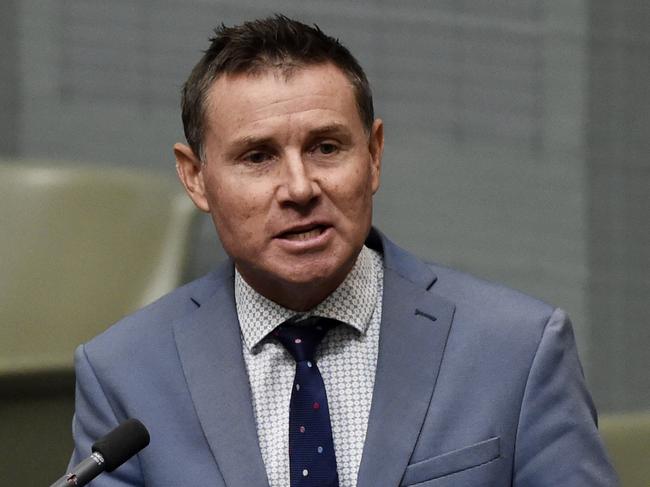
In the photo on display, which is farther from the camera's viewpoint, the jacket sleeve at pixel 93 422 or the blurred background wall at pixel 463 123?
the blurred background wall at pixel 463 123

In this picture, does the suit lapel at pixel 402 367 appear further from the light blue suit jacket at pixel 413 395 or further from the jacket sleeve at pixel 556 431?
the jacket sleeve at pixel 556 431

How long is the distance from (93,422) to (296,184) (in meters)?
0.42

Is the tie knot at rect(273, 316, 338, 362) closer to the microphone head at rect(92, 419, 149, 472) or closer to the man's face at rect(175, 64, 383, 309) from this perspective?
the man's face at rect(175, 64, 383, 309)

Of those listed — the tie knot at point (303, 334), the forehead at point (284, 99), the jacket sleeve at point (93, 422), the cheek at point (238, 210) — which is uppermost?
the forehead at point (284, 99)

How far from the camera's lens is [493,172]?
296 cm

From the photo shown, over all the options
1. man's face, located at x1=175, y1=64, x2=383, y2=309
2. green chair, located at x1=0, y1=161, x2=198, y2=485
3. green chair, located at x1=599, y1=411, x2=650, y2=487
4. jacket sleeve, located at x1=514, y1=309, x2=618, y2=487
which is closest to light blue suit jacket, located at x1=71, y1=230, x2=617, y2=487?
jacket sleeve, located at x1=514, y1=309, x2=618, y2=487

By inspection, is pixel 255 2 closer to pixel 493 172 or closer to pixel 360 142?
pixel 493 172

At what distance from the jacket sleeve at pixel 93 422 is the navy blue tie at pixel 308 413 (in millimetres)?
207

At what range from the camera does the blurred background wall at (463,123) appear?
287 centimetres

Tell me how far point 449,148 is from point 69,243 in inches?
33.3

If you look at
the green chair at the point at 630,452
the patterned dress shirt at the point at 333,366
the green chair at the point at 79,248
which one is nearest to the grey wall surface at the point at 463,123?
the green chair at the point at 79,248

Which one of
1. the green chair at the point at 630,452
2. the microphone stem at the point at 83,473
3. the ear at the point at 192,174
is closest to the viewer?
the microphone stem at the point at 83,473

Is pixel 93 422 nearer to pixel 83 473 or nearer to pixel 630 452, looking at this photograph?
pixel 83 473

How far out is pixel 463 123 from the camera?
117 inches
